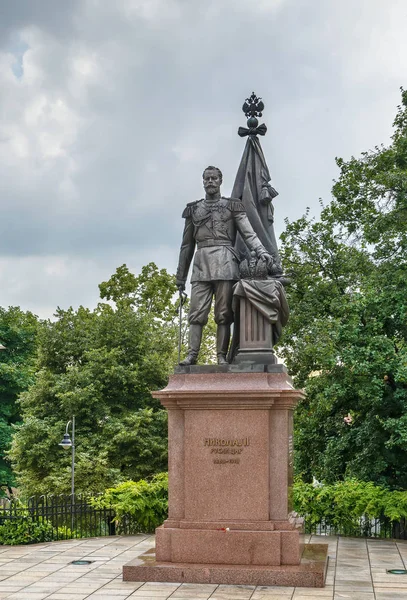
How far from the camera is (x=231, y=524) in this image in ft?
35.1

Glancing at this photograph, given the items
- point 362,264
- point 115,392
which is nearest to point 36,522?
point 362,264

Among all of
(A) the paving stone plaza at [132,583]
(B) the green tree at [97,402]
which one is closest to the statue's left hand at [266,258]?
(A) the paving stone plaza at [132,583]

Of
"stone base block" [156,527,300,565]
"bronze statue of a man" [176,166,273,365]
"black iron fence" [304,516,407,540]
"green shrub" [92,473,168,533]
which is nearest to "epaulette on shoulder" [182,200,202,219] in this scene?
"bronze statue of a man" [176,166,273,365]

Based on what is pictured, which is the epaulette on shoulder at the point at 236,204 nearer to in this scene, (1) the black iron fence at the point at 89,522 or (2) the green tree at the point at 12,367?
(1) the black iron fence at the point at 89,522

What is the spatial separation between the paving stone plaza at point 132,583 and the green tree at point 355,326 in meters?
4.14

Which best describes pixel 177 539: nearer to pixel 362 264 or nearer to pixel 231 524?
pixel 231 524

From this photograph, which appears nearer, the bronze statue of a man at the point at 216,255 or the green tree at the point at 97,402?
the bronze statue of a man at the point at 216,255

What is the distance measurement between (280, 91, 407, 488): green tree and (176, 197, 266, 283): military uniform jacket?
6359 mm

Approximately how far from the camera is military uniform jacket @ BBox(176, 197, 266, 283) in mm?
11852

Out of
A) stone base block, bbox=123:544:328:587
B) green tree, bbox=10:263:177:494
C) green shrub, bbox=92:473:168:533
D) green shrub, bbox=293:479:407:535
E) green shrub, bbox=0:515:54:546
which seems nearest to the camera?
stone base block, bbox=123:544:328:587

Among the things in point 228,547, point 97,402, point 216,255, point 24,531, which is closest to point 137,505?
point 24,531

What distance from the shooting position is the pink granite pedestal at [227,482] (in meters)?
10.5

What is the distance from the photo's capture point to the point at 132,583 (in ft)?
34.2

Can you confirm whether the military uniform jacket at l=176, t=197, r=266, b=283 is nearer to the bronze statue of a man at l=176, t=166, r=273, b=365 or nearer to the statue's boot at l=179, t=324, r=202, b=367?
the bronze statue of a man at l=176, t=166, r=273, b=365
